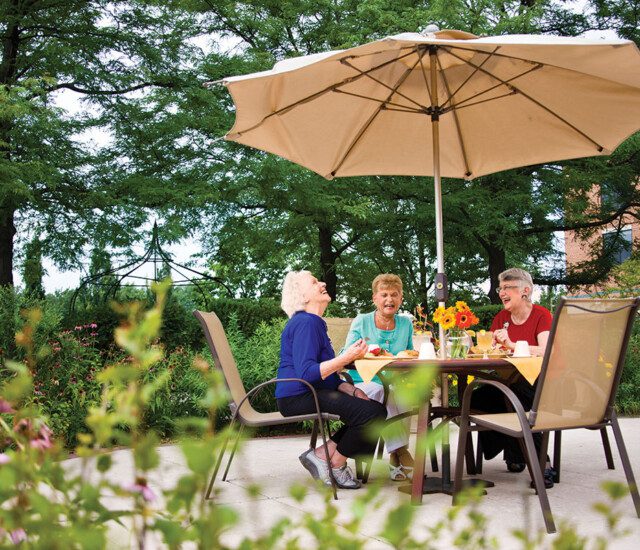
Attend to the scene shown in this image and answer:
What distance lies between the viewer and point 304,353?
4.42 m

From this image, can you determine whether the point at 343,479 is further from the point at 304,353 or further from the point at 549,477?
the point at 549,477

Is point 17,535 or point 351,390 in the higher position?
point 17,535

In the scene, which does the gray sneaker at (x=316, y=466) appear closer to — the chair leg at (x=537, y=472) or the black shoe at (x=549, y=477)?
the black shoe at (x=549, y=477)

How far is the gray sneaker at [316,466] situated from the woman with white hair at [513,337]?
1.09 meters

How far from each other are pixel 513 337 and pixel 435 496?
1.35 metres

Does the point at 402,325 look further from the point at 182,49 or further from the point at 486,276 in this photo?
the point at 486,276

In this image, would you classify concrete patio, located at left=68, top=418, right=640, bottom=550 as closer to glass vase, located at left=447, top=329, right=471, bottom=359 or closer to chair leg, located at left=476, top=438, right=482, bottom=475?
chair leg, located at left=476, top=438, right=482, bottom=475

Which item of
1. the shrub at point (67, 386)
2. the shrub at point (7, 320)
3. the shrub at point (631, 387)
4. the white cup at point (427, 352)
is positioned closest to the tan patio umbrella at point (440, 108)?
the white cup at point (427, 352)

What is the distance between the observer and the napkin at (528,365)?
13.3ft

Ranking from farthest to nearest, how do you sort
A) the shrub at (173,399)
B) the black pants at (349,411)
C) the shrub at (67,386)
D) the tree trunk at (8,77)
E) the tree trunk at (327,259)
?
the tree trunk at (327,259), the tree trunk at (8,77), the shrub at (173,399), the shrub at (67,386), the black pants at (349,411)

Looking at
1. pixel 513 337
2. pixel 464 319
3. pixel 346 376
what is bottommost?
pixel 346 376

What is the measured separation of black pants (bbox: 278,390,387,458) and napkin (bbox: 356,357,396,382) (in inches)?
12.7

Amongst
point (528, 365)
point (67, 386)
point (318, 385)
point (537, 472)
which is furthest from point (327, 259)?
point (537, 472)

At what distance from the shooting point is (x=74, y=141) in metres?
12.2
